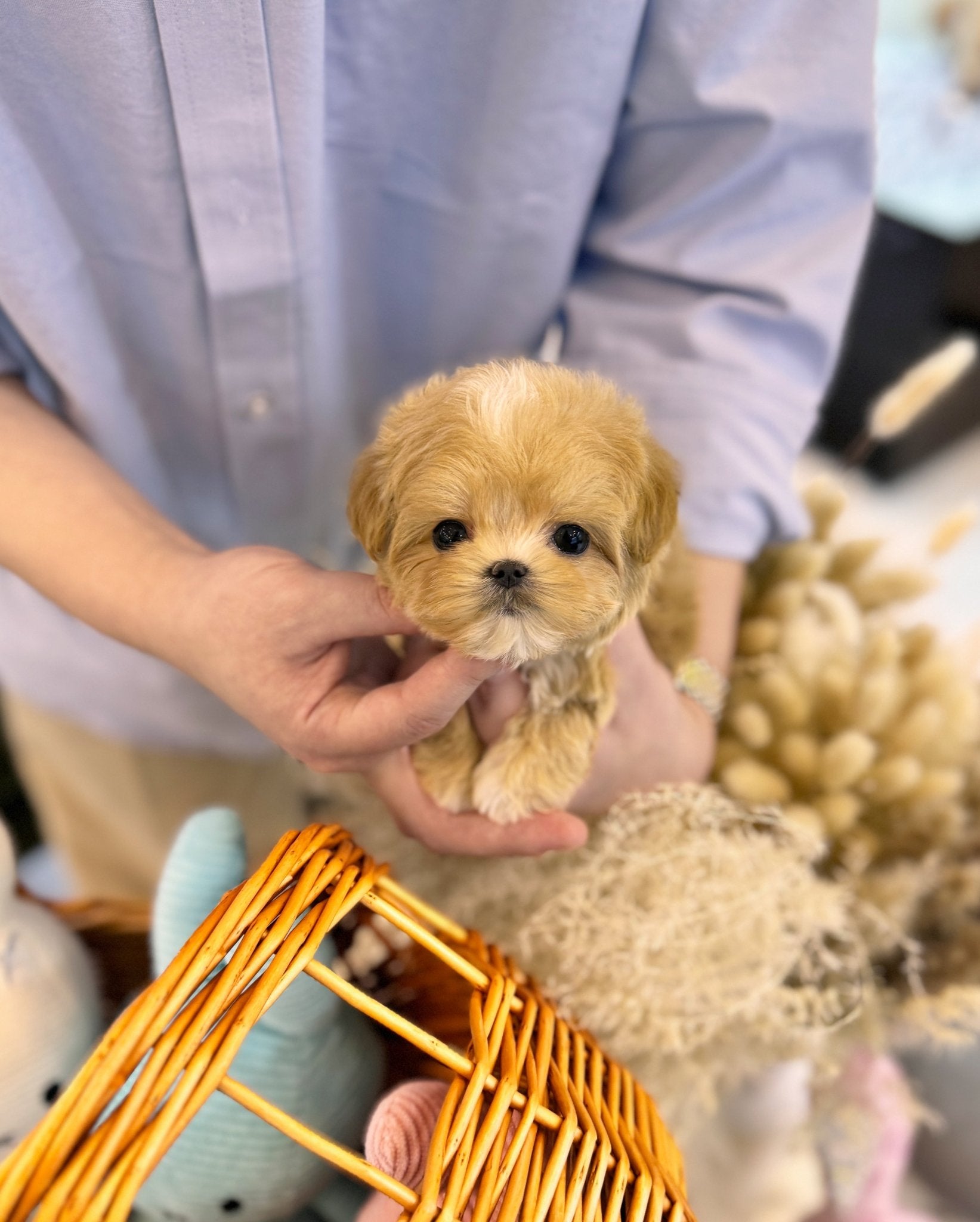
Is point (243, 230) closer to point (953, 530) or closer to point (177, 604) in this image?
point (177, 604)

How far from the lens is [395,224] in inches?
30.8

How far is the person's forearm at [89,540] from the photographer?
63 centimetres

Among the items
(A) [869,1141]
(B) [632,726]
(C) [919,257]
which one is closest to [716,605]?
(B) [632,726]

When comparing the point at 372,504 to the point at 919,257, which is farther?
the point at 919,257

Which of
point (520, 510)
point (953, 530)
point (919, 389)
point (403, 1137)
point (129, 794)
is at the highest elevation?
point (520, 510)

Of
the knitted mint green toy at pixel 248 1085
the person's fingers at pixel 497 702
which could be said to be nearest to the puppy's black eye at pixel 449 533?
the person's fingers at pixel 497 702

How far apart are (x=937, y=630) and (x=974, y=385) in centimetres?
138

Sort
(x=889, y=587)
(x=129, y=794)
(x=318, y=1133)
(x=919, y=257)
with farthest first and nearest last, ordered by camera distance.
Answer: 1. (x=919, y=257)
2. (x=129, y=794)
3. (x=889, y=587)
4. (x=318, y=1133)

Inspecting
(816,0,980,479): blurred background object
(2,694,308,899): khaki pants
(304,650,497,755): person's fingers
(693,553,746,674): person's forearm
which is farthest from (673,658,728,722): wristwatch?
(816,0,980,479): blurred background object

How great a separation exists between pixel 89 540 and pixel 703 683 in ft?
1.59

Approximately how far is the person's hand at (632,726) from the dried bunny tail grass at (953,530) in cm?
36

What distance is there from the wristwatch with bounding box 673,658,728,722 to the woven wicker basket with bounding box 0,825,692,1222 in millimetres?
274

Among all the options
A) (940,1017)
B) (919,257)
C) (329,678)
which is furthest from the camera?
(919,257)

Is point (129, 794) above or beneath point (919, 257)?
beneath
